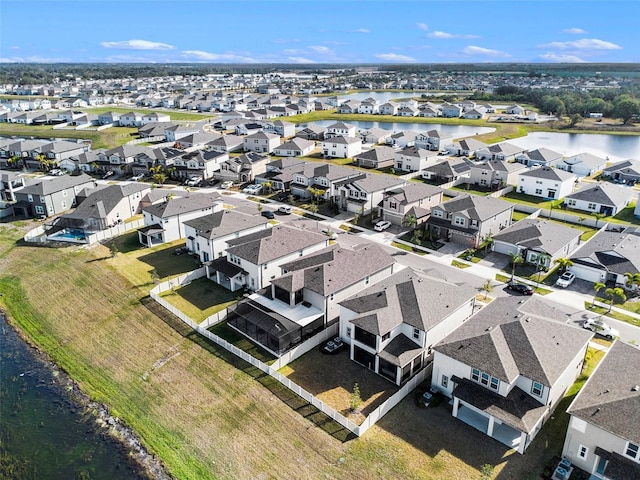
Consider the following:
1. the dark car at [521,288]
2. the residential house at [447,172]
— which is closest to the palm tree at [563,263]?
the dark car at [521,288]

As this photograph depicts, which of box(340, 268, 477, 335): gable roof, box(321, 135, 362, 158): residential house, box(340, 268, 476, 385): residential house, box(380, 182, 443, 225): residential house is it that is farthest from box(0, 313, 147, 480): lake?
box(321, 135, 362, 158): residential house

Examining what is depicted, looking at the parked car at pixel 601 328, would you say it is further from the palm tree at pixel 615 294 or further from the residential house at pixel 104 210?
the residential house at pixel 104 210

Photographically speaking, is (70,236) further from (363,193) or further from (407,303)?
(407,303)

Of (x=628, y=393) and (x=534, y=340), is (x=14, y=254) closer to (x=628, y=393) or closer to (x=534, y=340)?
(x=534, y=340)

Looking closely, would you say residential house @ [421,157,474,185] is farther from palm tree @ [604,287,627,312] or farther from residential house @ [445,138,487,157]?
palm tree @ [604,287,627,312]

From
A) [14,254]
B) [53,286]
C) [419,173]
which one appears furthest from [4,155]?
[419,173]
